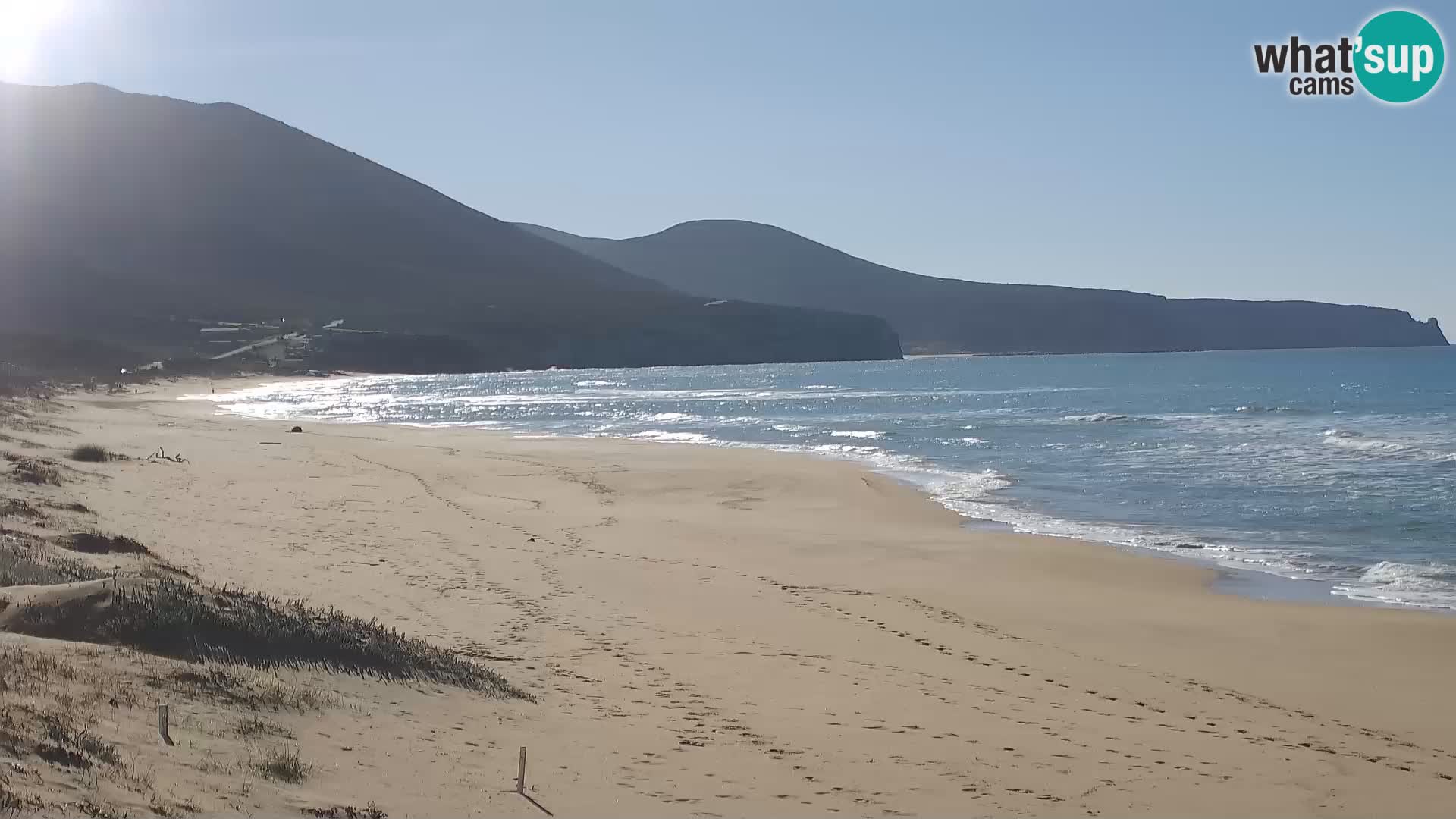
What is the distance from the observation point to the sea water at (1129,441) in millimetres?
18016

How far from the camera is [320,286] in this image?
17150cm

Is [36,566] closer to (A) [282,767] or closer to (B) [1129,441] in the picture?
(A) [282,767]

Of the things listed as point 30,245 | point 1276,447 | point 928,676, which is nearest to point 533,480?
point 928,676

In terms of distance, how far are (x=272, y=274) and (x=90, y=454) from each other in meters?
161

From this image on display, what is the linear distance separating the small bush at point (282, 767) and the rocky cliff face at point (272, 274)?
127 m

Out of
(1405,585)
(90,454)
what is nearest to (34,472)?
(90,454)

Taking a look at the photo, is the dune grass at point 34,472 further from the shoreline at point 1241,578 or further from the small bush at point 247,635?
the shoreline at point 1241,578

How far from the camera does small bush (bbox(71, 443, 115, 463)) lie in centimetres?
2236

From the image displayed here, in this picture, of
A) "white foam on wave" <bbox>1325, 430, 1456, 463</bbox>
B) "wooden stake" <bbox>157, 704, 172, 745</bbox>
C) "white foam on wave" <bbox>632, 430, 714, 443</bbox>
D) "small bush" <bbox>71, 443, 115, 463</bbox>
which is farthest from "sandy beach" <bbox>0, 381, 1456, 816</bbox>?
"white foam on wave" <bbox>632, 430, 714, 443</bbox>

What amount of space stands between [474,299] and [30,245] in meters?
59.8

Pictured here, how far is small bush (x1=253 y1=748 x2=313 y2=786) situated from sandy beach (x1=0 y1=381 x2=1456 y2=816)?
0.14 m

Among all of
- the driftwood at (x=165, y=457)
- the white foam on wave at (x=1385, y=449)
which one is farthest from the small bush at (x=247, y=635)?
the white foam on wave at (x=1385, y=449)

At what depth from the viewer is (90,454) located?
2261 centimetres

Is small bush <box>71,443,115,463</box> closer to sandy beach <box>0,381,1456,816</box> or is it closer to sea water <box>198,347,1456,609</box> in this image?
sandy beach <box>0,381,1456,816</box>
